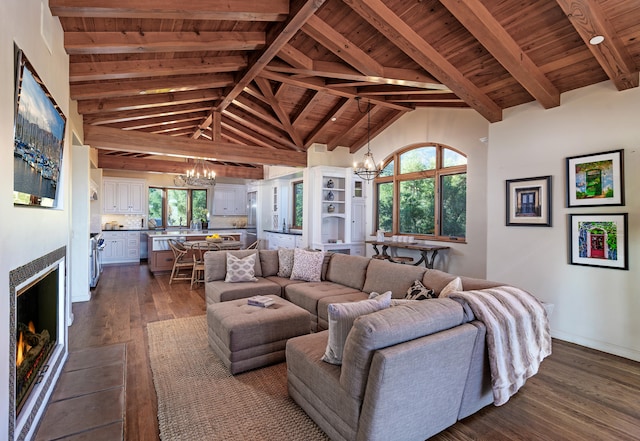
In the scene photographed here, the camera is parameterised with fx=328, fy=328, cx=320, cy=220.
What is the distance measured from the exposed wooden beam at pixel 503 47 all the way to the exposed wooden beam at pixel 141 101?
3.92 metres

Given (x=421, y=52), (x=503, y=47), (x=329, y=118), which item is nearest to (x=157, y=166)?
(x=329, y=118)

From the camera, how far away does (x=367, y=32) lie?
349cm

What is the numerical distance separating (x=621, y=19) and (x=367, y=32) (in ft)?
7.02

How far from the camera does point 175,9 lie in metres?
2.66

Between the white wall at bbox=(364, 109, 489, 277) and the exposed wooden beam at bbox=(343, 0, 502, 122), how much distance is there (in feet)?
2.56

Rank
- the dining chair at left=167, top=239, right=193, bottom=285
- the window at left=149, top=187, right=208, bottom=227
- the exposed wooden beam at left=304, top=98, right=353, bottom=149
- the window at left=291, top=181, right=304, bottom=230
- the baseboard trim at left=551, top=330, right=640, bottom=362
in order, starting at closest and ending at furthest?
1. the baseboard trim at left=551, top=330, right=640, bottom=362
2. the exposed wooden beam at left=304, top=98, right=353, bottom=149
3. the dining chair at left=167, top=239, right=193, bottom=285
4. the window at left=291, top=181, right=304, bottom=230
5. the window at left=149, top=187, right=208, bottom=227

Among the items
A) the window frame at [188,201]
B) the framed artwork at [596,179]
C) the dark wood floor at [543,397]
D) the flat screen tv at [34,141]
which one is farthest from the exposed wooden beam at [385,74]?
the window frame at [188,201]

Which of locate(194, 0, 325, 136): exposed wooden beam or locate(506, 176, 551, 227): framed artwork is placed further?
locate(506, 176, 551, 227): framed artwork

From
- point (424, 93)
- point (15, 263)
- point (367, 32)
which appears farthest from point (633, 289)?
point (15, 263)

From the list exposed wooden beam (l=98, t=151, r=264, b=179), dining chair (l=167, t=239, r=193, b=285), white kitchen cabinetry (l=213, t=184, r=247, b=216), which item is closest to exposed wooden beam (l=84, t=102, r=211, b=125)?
dining chair (l=167, t=239, r=193, b=285)

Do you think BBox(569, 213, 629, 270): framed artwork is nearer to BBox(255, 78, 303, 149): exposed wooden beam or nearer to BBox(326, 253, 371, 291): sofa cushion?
BBox(326, 253, 371, 291): sofa cushion

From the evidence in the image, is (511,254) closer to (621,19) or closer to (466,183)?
(466,183)

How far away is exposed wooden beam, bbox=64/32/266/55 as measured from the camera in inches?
117

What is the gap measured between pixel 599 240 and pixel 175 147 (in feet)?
19.4
